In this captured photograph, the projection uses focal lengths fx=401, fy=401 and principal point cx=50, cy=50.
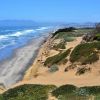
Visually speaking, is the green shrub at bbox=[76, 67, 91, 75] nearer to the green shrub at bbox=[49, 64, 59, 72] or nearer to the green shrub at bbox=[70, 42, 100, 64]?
the green shrub at bbox=[70, 42, 100, 64]

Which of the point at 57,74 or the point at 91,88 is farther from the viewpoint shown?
the point at 57,74

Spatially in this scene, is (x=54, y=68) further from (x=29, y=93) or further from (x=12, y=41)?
(x=12, y=41)

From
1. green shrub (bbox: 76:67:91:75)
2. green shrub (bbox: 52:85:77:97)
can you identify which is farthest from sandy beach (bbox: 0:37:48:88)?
green shrub (bbox: 52:85:77:97)

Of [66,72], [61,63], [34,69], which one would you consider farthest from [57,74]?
[34,69]

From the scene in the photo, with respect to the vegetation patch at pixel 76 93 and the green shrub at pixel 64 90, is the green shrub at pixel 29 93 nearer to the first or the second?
the green shrub at pixel 64 90

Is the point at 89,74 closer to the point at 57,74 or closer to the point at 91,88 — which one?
the point at 57,74

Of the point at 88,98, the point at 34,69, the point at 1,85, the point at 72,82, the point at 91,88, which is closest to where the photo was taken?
the point at 88,98

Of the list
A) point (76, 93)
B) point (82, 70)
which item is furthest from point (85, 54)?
point (76, 93)
